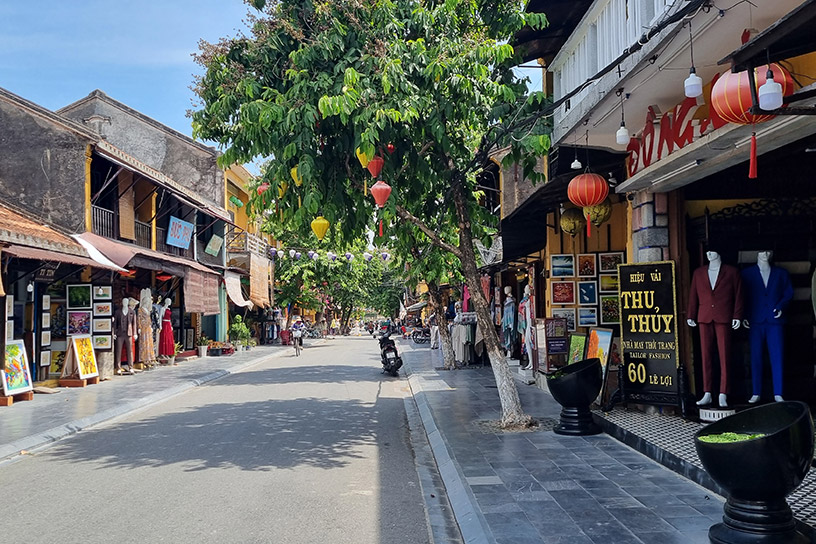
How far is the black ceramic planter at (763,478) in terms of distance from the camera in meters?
4.00

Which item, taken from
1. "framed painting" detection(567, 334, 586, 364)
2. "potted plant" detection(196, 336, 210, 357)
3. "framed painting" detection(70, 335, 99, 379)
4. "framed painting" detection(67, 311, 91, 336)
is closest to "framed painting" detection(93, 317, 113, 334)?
"framed painting" detection(67, 311, 91, 336)

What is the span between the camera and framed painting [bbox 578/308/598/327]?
1277cm

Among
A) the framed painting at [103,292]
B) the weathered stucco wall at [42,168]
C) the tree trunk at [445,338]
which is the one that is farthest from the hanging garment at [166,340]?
the tree trunk at [445,338]

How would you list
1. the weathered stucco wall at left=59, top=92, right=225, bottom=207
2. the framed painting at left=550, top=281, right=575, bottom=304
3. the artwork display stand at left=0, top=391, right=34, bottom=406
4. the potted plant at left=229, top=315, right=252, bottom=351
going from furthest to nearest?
the potted plant at left=229, top=315, right=252, bottom=351, the weathered stucco wall at left=59, top=92, right=225, bottom=207, the framed painting at left=550, top=281, right=575, bottom=304, the artwork display stand at left=0, top=391, right=34, bottom=406

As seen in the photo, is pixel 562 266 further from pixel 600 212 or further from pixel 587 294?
pixel 600 212

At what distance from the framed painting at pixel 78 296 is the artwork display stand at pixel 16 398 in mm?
3519

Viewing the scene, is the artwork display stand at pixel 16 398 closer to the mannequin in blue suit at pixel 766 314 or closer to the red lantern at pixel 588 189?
the red lantern at pixel 588 189

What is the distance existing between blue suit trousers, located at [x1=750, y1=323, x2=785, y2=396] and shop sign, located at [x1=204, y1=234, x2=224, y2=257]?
73.0 ft

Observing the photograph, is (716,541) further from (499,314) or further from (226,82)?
(499,314)

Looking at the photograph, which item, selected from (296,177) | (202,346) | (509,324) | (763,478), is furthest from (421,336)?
(763,478)

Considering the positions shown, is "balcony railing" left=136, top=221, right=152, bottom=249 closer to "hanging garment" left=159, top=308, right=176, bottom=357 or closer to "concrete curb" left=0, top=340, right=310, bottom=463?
"hanging garment" left=159, top=308, right=176, bottom=357

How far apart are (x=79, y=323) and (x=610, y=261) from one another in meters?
12.6

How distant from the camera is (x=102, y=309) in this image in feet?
53.5

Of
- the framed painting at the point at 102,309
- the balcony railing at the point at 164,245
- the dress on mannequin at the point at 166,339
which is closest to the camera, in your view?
the framed painting at the point at 102,309
